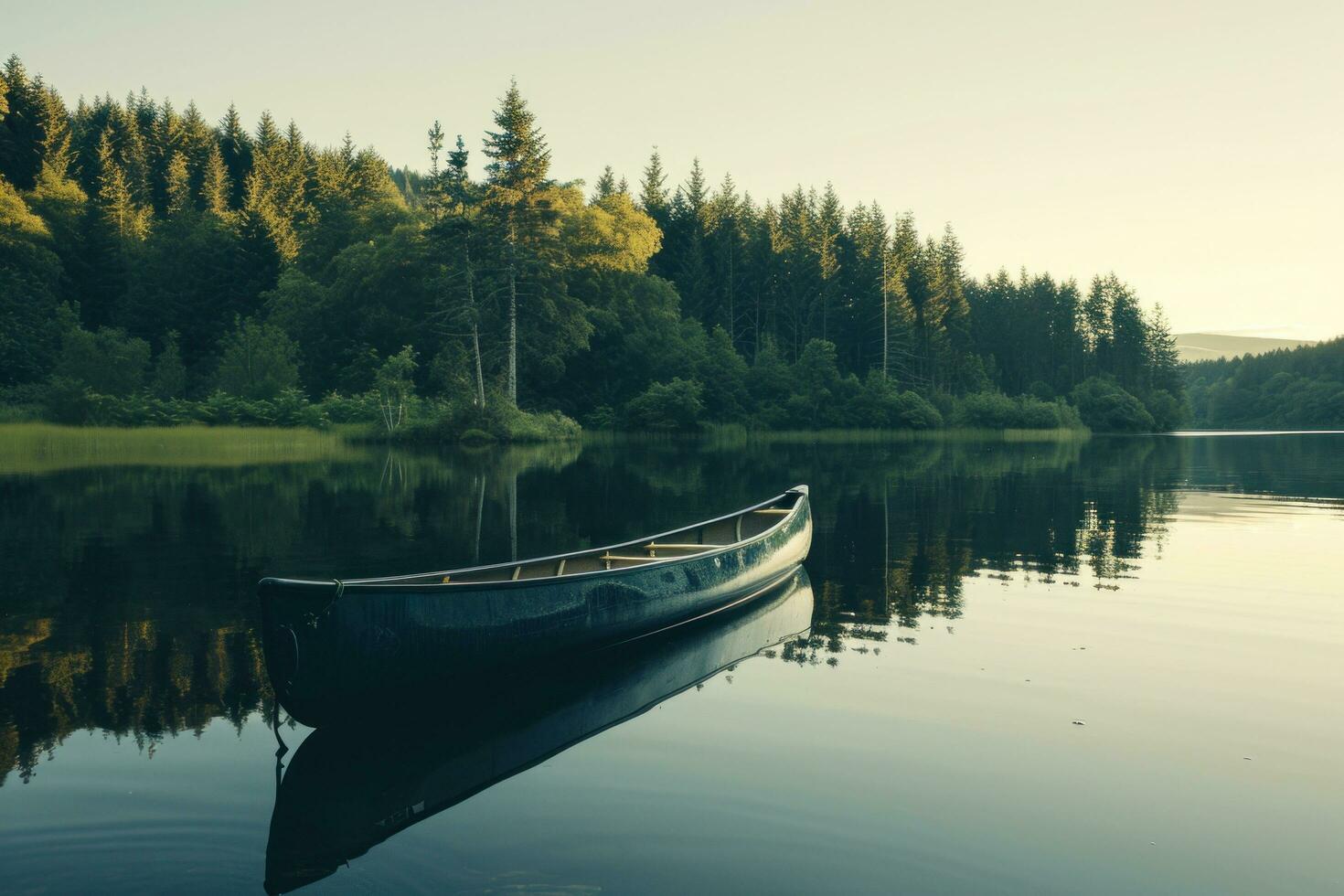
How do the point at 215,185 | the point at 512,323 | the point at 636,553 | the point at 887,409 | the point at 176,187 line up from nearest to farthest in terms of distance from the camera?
1. the point at 636,553
2. the point at 512,323
3. the point at 887,409
4. the point at 176,187
5. the point at 215,185

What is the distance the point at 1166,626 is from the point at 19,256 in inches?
3140

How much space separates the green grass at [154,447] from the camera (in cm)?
4200

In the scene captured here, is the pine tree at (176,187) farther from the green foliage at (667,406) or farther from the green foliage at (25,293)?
the green foliage at (667,406)

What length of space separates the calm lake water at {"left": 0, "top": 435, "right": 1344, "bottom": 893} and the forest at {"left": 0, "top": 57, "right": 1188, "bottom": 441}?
1730 inches

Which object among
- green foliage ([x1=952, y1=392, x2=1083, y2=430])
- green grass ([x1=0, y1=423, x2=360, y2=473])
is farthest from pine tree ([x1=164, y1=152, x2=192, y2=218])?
green foliage ([x1=952, y1=392, x2=1083, y2=430])

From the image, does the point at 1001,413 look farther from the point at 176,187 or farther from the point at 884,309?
the point at 176,187

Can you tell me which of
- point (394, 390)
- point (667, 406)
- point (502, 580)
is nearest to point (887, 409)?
point (667, 406)

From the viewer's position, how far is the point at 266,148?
→ 118 metres

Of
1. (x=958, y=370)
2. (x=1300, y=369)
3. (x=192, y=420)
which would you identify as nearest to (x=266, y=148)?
(x=192, y=420)

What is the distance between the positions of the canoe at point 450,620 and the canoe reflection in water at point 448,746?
13.9 inches

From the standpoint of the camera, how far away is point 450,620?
10188mm

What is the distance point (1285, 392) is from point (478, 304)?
166m

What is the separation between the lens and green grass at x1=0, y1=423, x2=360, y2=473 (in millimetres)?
42000

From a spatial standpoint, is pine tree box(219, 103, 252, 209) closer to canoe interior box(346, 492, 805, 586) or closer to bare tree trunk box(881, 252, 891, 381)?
bare tree trunk box(881, 252, 891, 381)
